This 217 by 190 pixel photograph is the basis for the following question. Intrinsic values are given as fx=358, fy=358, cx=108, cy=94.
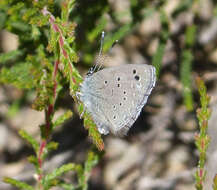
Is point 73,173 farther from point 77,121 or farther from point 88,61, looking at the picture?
point 88,61

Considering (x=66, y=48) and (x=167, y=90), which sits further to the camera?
(x=167, y=90)

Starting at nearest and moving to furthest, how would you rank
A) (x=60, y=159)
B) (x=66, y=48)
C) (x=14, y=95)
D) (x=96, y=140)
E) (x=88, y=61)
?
(x=96, y=140) < (x=66, y=48) < (x=88, y=61) < (x=60, y=159) < (x=14, y=95)

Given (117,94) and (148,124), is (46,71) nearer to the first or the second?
(117,94)

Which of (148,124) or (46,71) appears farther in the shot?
(148,124)

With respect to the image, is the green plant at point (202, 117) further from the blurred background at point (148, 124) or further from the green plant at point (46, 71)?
the blurred background at point (148, 124)

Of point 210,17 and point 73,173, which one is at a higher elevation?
point 210,17

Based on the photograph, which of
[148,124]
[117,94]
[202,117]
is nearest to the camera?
[202,117]

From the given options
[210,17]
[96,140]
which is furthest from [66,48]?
[210,17]

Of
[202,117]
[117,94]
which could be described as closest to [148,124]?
[117,94]

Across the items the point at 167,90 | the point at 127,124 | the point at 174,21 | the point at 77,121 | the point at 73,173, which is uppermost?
the point at 174,21
